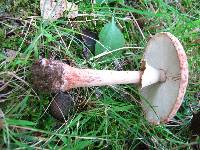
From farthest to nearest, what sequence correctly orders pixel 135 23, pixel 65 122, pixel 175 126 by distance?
pixel 135 23 < pixel 175 126 < pixel 65 122

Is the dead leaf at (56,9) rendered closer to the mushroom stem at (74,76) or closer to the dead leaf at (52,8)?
the dead leaf at (52,8)

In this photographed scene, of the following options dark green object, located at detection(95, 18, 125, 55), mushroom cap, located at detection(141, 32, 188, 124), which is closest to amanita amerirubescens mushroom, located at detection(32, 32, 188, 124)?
mushroom cap, located at detection(141, 32, 188, 124)

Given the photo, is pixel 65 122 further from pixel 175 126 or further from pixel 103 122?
pixel 175 126

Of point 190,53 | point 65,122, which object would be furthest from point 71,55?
point 190,53

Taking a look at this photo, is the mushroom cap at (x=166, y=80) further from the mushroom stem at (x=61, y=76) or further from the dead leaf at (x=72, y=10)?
the dead leaf at (x=72, y=10)

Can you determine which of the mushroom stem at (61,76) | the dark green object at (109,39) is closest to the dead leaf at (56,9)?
the dark green object at (109,39)

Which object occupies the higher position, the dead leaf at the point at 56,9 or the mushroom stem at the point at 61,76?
the dead leaf at the point at 56,9

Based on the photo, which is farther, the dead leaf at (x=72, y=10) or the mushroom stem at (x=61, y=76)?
the dead leaf at (x=72, y=10)

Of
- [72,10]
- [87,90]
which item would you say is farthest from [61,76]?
[72,10]
